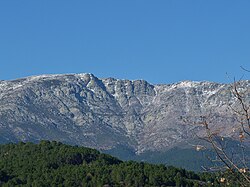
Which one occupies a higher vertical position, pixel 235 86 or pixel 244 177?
pixel 235 86

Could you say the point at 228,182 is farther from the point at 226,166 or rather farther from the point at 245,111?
the point at 245,111

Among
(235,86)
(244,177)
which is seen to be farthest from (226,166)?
(235,86)

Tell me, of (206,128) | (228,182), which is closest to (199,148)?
(206,128)

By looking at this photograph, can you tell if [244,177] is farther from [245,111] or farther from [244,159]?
[245,111]

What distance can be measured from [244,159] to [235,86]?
191cm

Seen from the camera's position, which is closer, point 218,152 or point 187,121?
point 218,152

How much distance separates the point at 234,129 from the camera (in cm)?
1823

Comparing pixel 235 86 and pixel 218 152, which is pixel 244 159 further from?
pixel 235 86

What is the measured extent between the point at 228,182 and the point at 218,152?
1208mm

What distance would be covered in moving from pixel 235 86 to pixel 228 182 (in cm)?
253

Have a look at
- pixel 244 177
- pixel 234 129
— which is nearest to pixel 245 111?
pixel 234 129

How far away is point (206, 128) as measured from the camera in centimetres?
1778

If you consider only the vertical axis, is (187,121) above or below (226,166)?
above

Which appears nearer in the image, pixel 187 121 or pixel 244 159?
pixel 244 159
